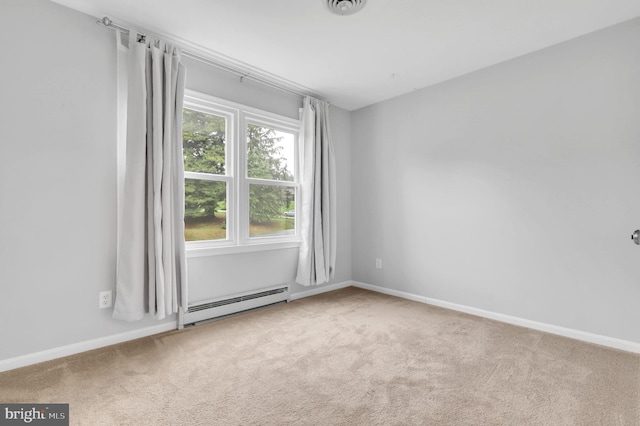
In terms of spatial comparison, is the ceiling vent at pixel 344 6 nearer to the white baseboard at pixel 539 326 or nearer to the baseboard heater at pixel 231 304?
the baseboard heater at pixel 231 304

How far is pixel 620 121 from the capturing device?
2.37 meters

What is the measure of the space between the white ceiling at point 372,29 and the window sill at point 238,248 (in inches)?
71.3

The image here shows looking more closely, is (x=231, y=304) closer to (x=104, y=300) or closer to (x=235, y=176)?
(x=104, y=300)

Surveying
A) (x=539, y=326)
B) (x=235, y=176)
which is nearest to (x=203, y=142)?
(x=235, y=176)

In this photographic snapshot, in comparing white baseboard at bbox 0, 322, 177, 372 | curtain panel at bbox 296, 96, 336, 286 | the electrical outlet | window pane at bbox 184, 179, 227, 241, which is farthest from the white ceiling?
white baseboard at bbox 0, 322, 177, 372

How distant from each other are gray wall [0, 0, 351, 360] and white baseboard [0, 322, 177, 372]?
0.03 m

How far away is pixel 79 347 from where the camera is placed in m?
2.22

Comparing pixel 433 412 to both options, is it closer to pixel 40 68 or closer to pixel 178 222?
pixel 178 222

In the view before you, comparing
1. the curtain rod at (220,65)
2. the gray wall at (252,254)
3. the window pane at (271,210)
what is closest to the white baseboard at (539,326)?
the gray wall at (252,254)

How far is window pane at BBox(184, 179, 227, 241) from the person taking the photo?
2880mm

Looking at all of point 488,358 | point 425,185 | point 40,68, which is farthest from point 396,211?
point 40,68

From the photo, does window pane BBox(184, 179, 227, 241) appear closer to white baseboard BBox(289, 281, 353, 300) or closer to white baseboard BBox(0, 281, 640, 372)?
white baseboard BBox(0, 281, 640, 372)

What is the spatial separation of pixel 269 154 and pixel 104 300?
2.10 meters

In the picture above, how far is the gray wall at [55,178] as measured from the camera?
198cm
